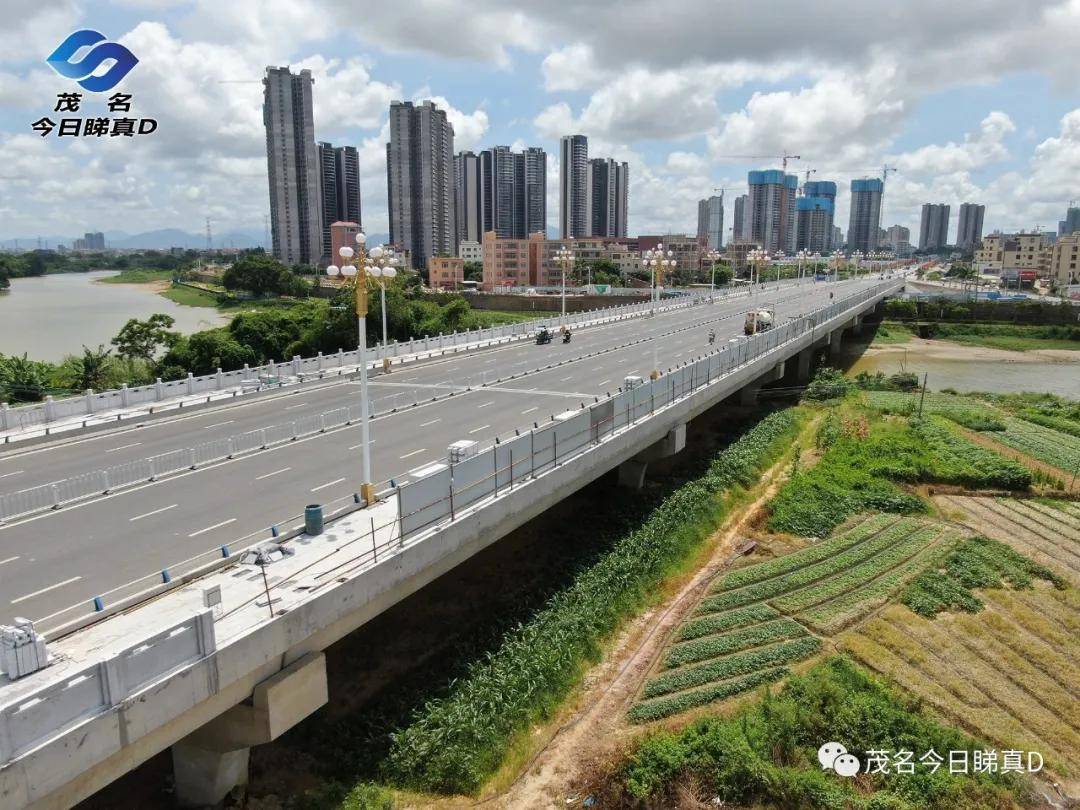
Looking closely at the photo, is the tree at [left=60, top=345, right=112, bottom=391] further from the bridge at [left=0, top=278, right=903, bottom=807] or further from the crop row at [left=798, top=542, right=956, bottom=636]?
the crop row at [left=798, top=542, right=956, bottom=636]

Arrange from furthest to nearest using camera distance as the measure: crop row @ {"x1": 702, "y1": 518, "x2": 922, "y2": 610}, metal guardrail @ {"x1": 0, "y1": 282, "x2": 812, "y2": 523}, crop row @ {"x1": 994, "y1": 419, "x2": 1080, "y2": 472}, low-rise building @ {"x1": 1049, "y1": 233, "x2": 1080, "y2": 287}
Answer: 1. low-rise building @ {"x1": 1049, "y1": 233, "x2": 1080, "y2": 287}
2. crop row @ {"x1": 994, "y1": 419, "x2": 1080, "y2": 472}
3. crop row @ {"x1": 702, "y1": 518, "x2": 922, "y2": 610}
4. metal guardrail @ {"x1": 0, "y1": 282, "x2": 812, "y2": 523}

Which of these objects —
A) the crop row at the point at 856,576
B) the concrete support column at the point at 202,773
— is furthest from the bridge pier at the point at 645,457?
the concrete support column at the point at 202,773

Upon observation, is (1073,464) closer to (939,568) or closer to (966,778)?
(939,568)

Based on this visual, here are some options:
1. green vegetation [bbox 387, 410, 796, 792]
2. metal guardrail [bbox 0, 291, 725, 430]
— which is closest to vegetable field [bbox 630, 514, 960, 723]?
green vegetation [bbox 387, 410, 796, 792]

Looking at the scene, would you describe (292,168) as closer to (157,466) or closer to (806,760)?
(157,466)

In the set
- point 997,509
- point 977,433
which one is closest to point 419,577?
point 997,509

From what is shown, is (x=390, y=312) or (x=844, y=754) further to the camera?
(x=390, y=312)

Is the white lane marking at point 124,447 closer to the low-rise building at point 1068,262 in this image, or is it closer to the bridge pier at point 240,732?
the bridge pier at point 240,732
